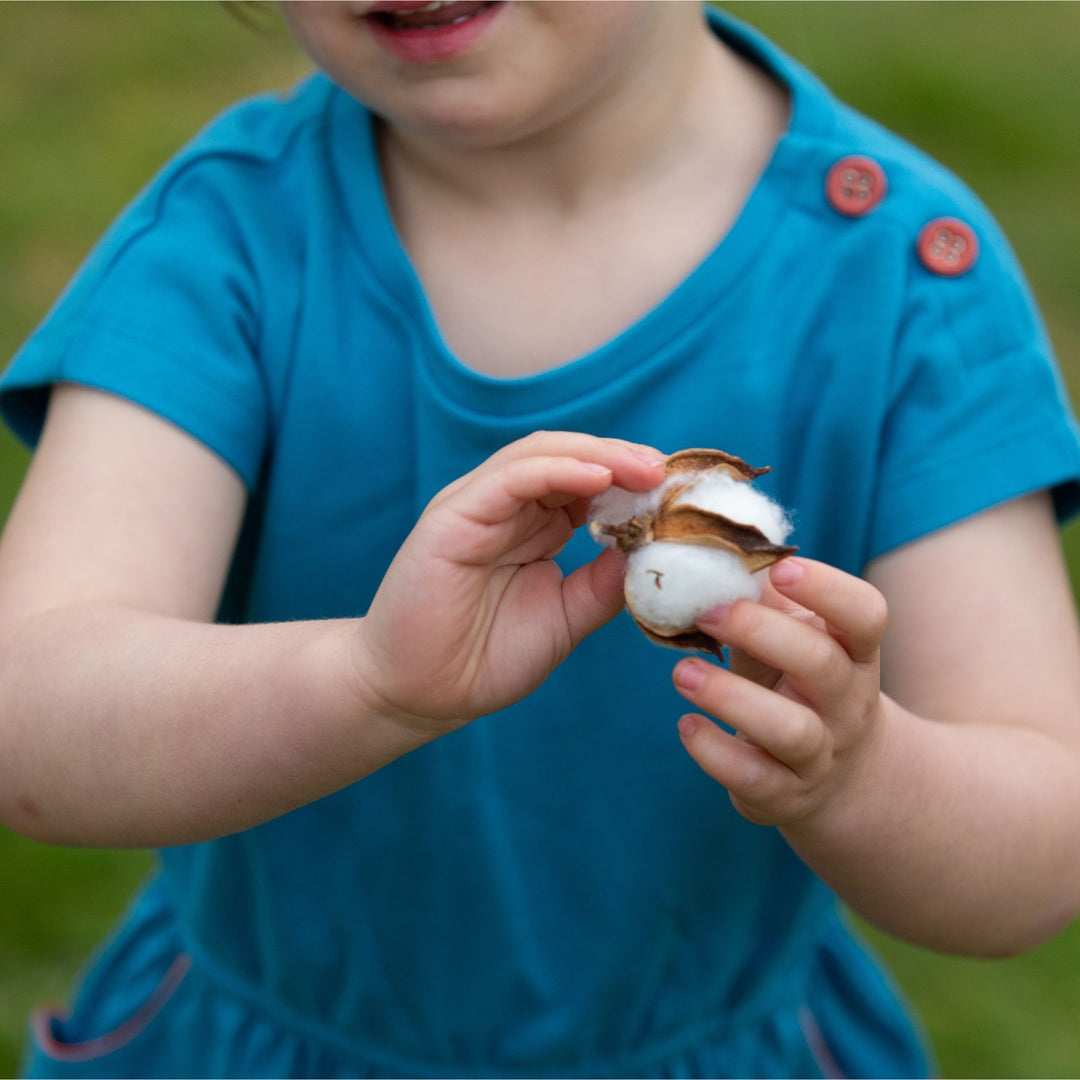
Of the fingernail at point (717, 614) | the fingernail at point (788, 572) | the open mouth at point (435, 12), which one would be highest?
the open mouth at point (435, 12)

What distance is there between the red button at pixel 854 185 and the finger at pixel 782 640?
1.63 ft

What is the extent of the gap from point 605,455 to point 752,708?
18cm

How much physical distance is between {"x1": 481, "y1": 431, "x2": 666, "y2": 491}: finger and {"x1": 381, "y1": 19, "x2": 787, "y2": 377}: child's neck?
0.37m

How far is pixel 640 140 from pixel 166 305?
0.45 meters

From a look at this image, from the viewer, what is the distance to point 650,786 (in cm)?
128

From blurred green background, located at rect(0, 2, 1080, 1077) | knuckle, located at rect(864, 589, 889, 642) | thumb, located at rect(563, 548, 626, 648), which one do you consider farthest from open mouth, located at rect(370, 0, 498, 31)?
blurred green background, located at rect(0, 2, 1080, 1077)

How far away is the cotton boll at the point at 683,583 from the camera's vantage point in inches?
33.7

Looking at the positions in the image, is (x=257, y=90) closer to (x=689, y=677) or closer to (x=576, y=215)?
(x=576, y=215)

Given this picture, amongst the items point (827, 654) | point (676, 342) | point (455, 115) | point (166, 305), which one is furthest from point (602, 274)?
point (827, 654)

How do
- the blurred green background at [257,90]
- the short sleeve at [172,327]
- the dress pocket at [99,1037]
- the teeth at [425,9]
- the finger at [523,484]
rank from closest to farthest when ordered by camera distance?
1. the finger at [523,484]
2. the teeth at [425,9]
3. the short sleeve at [172,327]
4. the dress pocket at [99,1037]
5. the blurred green background at [257,90]

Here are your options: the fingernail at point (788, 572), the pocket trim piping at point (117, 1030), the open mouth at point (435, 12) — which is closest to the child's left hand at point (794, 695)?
the fingernail at point (788, 572)

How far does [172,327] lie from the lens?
3.95 feet

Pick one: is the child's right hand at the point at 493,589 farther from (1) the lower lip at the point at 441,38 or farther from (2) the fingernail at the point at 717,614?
(1) the lower lip at the point at 441,38

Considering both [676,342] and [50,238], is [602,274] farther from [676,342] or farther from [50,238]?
[50,238]
